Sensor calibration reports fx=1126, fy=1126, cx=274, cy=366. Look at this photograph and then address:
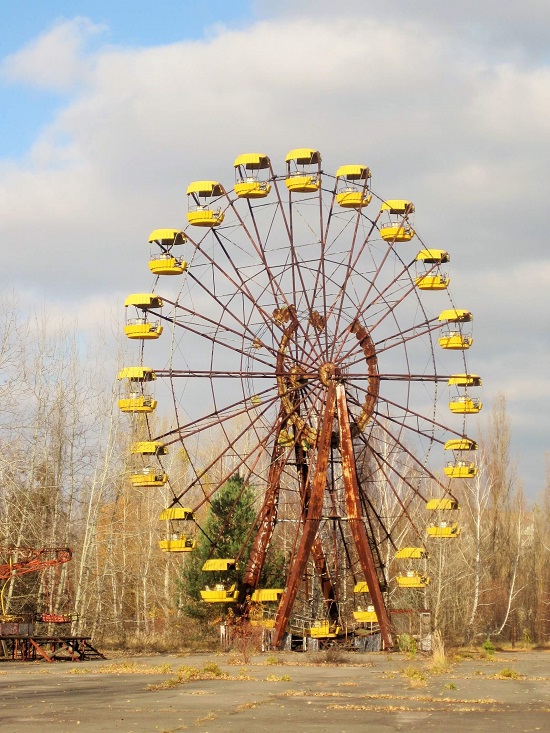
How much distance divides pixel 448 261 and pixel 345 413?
321 inches

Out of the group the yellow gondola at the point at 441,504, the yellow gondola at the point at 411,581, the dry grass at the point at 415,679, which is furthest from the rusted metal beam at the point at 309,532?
the dry grass at the point at 415,679

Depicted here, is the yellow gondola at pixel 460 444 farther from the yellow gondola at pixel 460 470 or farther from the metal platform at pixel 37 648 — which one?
the metal platform at pixel 37 648

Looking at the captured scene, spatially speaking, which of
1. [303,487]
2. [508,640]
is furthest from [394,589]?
[303,487]

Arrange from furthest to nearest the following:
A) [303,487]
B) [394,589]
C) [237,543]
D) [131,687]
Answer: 1. [394,589]
2. [237,543]
3. [303,487]
4. [131,687]

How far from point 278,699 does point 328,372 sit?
729 inches

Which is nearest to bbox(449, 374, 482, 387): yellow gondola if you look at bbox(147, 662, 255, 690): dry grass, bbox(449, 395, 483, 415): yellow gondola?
bbox(449, 395, 483, 415): yellow gondola

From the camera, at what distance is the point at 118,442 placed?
6041 cm

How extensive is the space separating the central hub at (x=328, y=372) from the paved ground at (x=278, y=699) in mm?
10125

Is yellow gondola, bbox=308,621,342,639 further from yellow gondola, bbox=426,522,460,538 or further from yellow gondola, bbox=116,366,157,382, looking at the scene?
yellow gondola, bbox=116,366,157,382

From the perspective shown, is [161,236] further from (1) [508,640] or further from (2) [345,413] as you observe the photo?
(1) [508,640]

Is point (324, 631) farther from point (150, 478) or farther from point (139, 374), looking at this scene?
point (139, 374)

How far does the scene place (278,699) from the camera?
71.3 feet

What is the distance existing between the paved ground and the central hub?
1013 centimetres

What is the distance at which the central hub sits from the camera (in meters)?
38.9
